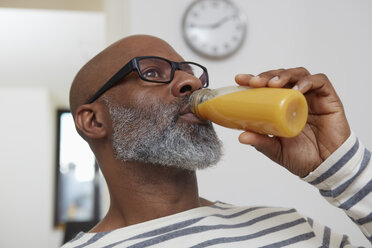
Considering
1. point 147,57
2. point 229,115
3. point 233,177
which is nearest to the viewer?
point 229,115

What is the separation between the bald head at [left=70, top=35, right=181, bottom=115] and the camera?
3.27ft

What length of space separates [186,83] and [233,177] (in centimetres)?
93

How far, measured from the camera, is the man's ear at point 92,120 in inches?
39.1

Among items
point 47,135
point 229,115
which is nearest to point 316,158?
point 229,115

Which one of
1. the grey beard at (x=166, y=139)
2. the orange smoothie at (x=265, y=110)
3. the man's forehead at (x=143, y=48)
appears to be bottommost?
the grey beard at (x=166, y=139)

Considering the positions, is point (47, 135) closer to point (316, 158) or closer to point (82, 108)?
point (82, 108)

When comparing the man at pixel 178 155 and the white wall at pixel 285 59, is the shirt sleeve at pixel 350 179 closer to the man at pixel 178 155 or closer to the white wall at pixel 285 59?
the man at pixel 178 155

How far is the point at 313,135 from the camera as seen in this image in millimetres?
836

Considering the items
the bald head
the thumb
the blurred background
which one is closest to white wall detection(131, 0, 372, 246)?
the blurred background

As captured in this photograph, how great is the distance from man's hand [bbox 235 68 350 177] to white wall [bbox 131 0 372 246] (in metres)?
0.91

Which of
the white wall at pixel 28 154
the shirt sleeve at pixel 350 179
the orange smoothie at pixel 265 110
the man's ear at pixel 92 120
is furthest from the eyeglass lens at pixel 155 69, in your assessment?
the white wall at pixel 28 154

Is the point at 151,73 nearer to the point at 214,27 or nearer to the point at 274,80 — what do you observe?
the point at 274,80

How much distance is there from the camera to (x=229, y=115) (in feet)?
2.32

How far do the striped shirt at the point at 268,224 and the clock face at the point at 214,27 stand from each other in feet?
3.21
